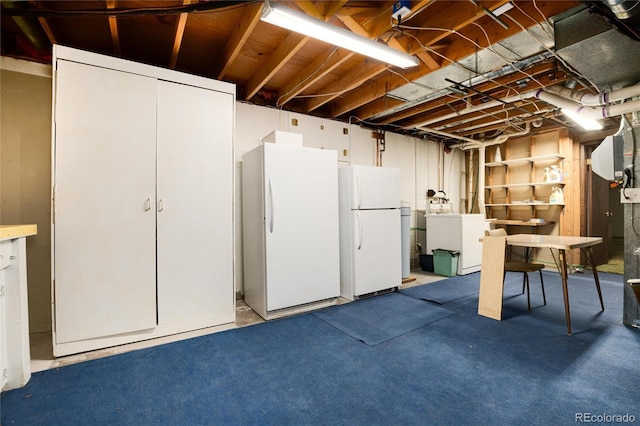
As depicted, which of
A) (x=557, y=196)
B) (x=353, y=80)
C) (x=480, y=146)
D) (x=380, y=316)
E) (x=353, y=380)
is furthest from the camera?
(x=480, y=146)

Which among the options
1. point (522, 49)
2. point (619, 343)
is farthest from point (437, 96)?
point (619, 343)

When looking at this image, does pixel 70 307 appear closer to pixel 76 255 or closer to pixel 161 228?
pixel 76 255

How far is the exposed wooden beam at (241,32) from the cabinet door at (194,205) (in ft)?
1.42

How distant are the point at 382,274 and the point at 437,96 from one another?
8.25 feet

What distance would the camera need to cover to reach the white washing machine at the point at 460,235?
4.71 metres

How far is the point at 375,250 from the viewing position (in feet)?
12.1

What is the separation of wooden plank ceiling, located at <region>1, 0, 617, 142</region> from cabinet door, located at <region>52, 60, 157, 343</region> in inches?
21.4

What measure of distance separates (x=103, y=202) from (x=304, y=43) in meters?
2.18

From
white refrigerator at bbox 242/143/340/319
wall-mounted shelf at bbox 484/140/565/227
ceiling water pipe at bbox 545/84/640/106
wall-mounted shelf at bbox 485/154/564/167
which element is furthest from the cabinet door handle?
wall-mounted shelf at bbox 485/154/564/167

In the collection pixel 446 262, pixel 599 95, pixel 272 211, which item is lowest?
pixel 446 262

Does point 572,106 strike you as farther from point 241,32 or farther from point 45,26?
point 45,26

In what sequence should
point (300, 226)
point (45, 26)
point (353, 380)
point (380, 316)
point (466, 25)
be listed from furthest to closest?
1. point (300, 226)
2. point (380, 316)
3. point (466, 25)
4. point (45, 26)
5. point (353, 380)

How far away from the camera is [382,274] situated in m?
3.77

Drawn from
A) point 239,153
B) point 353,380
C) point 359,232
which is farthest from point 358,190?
point 353,380
